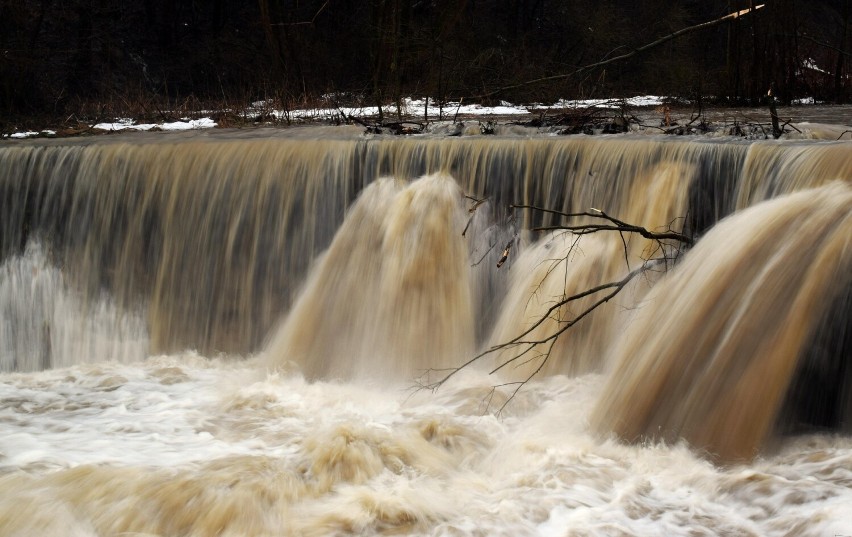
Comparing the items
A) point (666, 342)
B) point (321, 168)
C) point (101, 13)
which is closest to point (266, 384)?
point (321, 168)

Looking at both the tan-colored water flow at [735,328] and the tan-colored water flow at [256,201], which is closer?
the tan-colored water flow at [735,328]

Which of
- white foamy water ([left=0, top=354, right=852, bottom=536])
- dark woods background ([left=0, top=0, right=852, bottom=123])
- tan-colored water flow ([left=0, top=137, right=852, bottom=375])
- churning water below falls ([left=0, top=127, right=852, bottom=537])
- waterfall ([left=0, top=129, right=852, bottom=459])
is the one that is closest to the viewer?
white foamy water ([left=0, top=354, right=852, bottom=536])

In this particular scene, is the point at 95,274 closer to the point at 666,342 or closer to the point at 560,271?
the point at 560,271

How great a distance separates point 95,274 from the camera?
9133mm

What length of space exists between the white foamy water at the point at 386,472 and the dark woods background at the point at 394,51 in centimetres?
434

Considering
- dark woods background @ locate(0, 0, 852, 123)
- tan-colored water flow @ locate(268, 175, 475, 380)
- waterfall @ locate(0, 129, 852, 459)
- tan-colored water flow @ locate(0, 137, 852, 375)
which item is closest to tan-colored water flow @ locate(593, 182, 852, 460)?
waterfall @ locate(0, 129, 852, 459)

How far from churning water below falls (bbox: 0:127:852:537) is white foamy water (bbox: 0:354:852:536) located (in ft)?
0.07

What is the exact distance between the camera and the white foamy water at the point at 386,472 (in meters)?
4.61

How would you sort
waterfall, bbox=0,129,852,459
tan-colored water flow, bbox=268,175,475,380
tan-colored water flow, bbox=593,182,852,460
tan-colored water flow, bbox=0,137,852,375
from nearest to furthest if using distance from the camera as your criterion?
tan-colored water flow, bbox=593,182,852,460
waterfall, bbox=0,129,852,459
tan-colored water flow, bbox=0,137,852,375
tan-colored water flow, bbox=268,175,475,380

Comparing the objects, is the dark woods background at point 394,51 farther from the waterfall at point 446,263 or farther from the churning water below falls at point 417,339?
the churning water below falls at point 417,339

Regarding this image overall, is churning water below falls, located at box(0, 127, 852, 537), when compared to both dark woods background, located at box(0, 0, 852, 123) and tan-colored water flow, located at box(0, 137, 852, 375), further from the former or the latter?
dark woods background, located at box(0, 0, 852, 123)

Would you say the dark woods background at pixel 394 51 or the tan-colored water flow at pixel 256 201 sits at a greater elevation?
the dark woods background at pixel 394 51

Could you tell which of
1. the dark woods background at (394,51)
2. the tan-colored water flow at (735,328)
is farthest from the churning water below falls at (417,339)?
the dark woods background at (394,51)

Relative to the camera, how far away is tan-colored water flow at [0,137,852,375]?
750 centimetres
